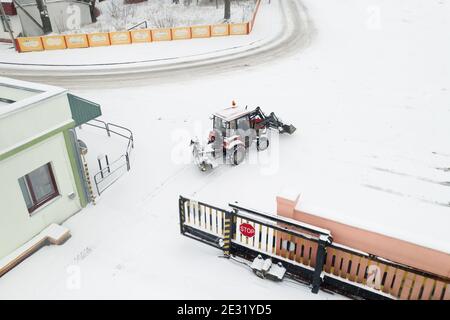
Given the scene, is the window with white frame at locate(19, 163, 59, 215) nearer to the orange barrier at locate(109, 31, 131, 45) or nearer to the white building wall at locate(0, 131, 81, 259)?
the white building wall at locate(0, 131, 81, 259)

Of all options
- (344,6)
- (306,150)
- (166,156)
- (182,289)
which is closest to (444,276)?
(182,289)

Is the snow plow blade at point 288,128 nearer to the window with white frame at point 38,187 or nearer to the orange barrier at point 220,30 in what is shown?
the window with white frame at point 38,187

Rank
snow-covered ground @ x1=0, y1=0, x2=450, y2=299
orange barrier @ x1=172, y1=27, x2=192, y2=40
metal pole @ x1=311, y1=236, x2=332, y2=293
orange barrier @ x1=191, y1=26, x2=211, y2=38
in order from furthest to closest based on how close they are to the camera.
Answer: orange barrier @ x1=191, y1=26, x2=211, y2=38 < orange barrier @ x1=172, y1=27, x2=192, y2=40 < snow-covered ground @ x1=0, y1=0, x2=450, y2=299 < metal pole @ x1=311, y1=236, x2=332, y2=293

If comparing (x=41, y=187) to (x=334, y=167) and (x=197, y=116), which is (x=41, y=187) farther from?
(x=334, y=167)

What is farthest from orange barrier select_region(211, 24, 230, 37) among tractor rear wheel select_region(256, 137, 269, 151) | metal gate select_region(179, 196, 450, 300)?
metal gate select_region(179, 196, 450, 300)

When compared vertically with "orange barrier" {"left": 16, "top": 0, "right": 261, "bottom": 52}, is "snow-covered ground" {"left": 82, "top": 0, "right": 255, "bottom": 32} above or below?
above

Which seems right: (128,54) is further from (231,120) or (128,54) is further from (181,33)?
(231,120)
